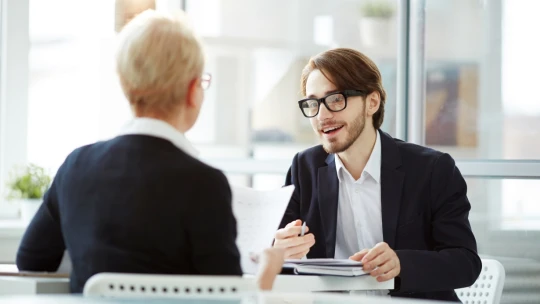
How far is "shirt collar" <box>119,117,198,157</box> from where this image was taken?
5.55 feet

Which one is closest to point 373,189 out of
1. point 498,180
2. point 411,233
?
point 411,233

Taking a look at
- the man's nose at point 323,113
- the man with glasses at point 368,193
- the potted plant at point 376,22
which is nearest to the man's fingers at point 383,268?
the man with glasses at point 368,193

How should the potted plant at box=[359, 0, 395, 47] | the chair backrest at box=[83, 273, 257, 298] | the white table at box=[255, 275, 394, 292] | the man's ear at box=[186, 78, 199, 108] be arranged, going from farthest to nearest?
the potted plant at box=[359, 0, 395, 47] < the white table at box=[255, 275, 394, 292] < the man's ear at box=[186, 78, 199, 108] < the chair backrest at box=[83, 273, 257, 298]

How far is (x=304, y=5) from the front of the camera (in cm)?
434

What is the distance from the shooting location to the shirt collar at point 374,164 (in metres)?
2.70

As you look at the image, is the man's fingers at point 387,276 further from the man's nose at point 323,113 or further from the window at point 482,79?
the window at point 482,79

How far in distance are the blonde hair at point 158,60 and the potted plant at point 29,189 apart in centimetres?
251

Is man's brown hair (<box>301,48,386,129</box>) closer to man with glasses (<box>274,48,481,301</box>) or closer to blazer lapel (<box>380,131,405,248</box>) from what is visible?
man with glasses (<box>274,48,481,301</box>)

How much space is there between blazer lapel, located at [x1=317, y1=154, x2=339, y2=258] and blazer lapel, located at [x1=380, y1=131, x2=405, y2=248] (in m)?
0.16

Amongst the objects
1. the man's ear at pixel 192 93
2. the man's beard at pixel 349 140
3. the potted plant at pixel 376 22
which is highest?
the potted plant at pixel 376 22

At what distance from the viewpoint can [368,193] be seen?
8.92 ft

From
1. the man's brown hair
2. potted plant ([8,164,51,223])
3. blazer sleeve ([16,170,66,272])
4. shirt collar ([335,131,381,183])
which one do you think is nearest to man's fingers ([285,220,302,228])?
shirt collar ([335,131,381,183])

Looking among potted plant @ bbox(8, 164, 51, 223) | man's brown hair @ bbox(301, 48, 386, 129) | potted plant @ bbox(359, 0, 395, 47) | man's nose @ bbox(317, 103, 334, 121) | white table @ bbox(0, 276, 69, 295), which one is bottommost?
potted plant @ bbox(8, 164, 51, 223)

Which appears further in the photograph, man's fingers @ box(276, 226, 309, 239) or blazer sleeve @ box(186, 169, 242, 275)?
man's fingers @ box(276, 226, 309, 239)
